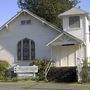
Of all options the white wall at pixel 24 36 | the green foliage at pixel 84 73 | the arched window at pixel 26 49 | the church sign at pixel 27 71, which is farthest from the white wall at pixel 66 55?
the green foliage at pixel 84 73

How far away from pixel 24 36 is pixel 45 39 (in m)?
2.24

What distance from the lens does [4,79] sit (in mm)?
32656

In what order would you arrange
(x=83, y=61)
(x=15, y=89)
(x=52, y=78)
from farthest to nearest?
1. (x=52, y=78)
2. (x=83, y=61)
3. (x=15, y=89)

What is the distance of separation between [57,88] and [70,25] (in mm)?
11284

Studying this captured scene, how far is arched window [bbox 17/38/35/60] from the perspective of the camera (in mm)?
35906

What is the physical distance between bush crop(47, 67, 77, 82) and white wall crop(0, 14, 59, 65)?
130 inches

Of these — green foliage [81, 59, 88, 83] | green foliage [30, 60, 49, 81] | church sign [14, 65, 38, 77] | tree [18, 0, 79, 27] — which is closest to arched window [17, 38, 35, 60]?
green foliage [30, 60, 49, 81]

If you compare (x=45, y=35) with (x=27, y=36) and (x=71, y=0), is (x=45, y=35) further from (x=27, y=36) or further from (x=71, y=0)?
(x=71, y=0)

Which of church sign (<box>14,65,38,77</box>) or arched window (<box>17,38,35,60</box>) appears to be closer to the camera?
church sign (<box>14,65,38,77</box>)

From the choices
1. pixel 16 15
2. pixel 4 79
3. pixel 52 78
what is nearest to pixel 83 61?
pixel 52 78

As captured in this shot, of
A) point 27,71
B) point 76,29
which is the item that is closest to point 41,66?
point 27,71

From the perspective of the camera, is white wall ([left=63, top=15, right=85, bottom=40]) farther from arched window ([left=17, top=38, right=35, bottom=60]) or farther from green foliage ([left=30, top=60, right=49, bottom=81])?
arched window ([left=17, top=38, right=35, bottom=60])

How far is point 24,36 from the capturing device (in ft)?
119

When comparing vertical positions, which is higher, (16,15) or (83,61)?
(16,15)
